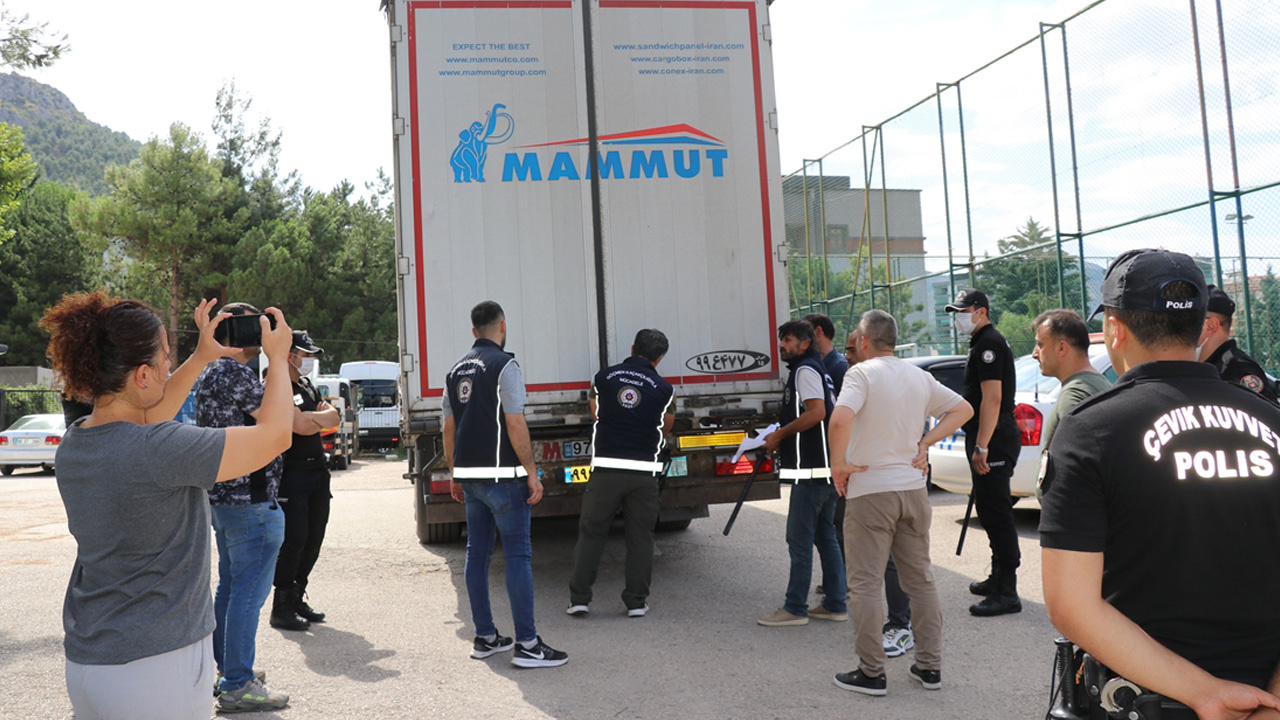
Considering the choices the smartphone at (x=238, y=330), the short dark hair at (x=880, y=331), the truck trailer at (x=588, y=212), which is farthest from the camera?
the truck trailer at (x=588, y=212)

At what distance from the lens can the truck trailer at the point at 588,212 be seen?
20.9 ft

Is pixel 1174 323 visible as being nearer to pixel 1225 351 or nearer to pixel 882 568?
pixel 882 568

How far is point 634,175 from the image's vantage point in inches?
257

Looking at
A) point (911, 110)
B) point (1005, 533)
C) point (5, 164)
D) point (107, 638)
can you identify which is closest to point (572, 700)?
point (107, 638)

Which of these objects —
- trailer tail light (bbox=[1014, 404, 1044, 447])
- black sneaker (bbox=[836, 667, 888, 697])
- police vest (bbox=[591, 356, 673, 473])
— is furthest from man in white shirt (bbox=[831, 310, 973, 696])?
trailer tail light (bbox=[1014, 404, 1044, 447])

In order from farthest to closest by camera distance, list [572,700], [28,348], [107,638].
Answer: [28,348]
[572,700]
[107,638]

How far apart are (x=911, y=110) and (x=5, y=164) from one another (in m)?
17.7

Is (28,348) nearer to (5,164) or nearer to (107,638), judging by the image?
(5,164)

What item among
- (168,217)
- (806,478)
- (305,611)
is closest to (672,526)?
(806,478)

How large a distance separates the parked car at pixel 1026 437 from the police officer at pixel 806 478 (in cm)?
203

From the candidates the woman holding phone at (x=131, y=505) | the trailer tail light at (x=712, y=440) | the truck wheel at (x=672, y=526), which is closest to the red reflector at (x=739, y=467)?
the trailer tail light at (x=712, y=440)

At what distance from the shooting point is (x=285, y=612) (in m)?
5.97

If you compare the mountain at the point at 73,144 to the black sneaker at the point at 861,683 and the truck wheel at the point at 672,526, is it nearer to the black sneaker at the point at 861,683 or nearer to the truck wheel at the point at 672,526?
the truck wheel at the point at 672,526

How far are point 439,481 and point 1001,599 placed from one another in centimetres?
371
